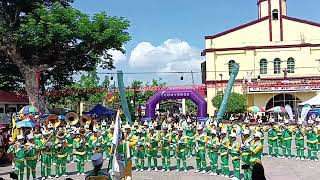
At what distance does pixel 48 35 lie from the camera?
95.1ft

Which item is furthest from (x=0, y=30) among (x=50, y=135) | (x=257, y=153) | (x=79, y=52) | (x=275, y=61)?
(x=275, y=61)

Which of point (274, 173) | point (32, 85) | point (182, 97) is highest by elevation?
point (32, 85)

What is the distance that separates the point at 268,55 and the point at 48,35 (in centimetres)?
2323

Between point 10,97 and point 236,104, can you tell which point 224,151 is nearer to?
point 10,97

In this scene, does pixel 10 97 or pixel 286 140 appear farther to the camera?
pixel 10 97

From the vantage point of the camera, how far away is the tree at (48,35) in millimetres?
29188

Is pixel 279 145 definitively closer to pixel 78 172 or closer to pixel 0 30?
pixel 78 172

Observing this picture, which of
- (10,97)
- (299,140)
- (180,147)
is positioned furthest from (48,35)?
(299,140)

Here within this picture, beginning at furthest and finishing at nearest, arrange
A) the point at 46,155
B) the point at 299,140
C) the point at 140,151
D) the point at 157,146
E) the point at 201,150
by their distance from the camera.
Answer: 1. the point at 299,140
2. the point at 157,146
3. the point at 140,151
4. the point at 201,150
5. the point at 46,155

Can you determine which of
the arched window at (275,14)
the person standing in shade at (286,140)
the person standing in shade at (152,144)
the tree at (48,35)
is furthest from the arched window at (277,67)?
the person standing in shade at (152,144)

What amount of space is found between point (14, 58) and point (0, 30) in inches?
87.9

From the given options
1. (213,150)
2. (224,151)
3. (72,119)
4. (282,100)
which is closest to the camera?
(224,151)

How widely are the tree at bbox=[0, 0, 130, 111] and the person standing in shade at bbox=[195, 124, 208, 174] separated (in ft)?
50.1

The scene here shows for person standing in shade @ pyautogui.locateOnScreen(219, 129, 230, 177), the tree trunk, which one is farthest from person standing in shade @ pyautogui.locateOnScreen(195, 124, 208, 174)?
the tree trunk
